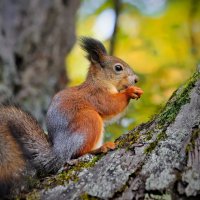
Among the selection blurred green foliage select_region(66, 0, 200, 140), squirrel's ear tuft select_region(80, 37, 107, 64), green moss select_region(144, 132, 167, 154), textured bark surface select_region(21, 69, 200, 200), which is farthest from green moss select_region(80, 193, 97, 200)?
blurred green foliage select_region(66, 0, 200, 140)

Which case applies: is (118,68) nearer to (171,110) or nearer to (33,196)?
(171,110)

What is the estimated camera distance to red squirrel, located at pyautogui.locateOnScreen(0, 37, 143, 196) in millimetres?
2467

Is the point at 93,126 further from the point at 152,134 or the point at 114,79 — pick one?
the point at 114,79

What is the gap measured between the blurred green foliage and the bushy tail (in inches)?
87.7

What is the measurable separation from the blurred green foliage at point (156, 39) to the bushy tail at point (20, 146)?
7.31ft

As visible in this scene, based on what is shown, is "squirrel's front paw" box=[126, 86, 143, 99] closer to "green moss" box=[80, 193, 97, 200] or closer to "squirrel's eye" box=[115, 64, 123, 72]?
"squirrel's eye" box=[115, 64, 123, 72]

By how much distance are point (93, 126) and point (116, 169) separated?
28.2 inches

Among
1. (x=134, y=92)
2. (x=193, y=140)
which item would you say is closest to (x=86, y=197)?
(x=193, y=140)

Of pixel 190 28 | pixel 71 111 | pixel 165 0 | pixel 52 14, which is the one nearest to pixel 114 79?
pixel 71 111

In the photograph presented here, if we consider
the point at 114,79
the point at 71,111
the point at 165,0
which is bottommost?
the point at 71,111

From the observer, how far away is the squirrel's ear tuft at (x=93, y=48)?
11.9 feet

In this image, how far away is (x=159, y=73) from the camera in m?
5.30

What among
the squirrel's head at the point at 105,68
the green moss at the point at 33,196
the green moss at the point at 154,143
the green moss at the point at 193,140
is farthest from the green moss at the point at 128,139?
the squirrel's head at the point at 105,68

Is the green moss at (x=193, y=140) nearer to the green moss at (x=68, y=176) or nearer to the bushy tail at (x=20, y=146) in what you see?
the green moss at (x=68, y=176)
